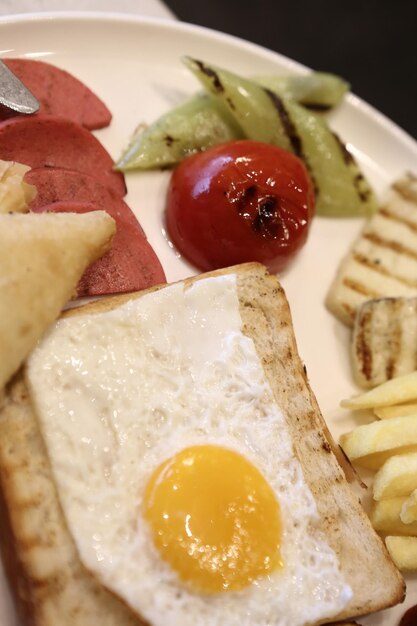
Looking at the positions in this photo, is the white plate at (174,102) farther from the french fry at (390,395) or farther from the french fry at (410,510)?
the french fry at (410,510)

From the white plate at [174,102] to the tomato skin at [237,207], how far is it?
5.7 inches

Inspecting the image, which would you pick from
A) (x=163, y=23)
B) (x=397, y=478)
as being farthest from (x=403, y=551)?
(x=163, y=23)

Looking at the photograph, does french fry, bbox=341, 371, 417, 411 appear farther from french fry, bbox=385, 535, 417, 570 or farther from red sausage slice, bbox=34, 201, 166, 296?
red sausage slice, bbox=34, 201, 166, 296

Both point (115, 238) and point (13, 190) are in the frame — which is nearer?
point (13, 190)

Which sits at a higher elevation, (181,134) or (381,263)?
(181,134)

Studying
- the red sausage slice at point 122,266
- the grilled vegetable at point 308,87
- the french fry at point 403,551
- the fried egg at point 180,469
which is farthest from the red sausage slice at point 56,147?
the french fry at point 403,551

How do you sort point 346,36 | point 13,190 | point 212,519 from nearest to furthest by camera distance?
point 212,519 → point 13,190 → point 346,36

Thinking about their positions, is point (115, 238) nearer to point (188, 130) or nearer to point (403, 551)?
point (188, 130)

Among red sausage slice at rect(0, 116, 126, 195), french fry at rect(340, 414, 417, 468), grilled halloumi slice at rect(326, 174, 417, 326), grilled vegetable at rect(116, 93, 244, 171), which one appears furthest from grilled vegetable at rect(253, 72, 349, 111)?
french fry at rect(340, 414, 417, 468)

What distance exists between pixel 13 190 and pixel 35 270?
37 centimetres

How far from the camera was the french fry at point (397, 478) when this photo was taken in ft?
8.80

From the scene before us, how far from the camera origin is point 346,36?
5.08 m

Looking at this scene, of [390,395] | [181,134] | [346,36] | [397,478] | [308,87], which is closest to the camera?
[397,478]

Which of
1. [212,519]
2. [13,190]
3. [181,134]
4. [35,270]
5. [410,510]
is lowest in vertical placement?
[410,510]
